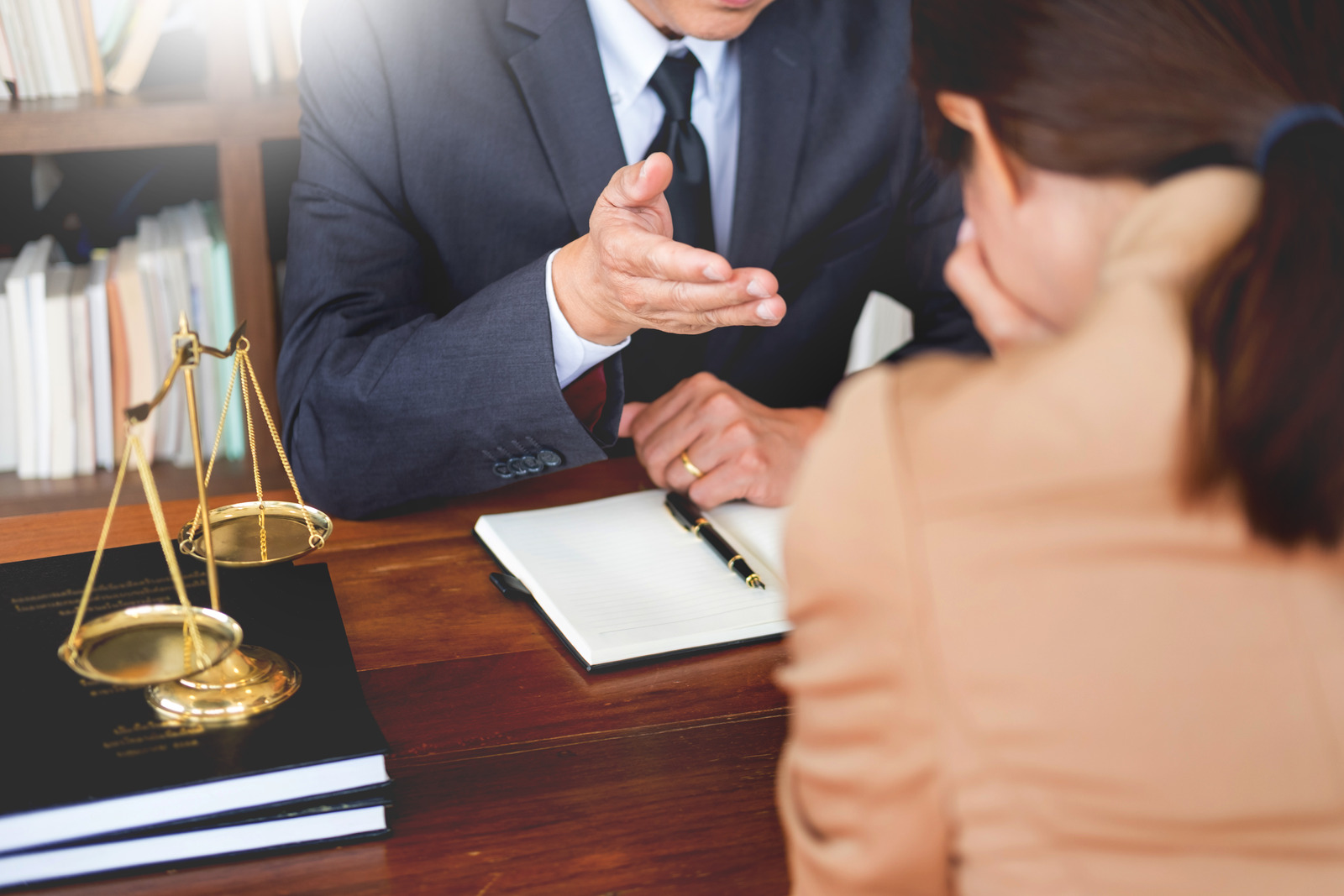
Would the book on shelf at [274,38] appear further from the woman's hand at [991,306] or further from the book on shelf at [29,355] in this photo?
the woman's hand at [991,306]

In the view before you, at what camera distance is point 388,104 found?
4.59 feet

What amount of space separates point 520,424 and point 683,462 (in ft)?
0.63

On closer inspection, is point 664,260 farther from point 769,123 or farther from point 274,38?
point 274,38

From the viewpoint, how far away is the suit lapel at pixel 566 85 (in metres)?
1.39

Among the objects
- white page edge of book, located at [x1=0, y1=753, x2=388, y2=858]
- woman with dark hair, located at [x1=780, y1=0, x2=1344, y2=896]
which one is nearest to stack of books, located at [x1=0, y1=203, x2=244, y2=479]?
white page edge of book, located at [x1=0, y1=753, x2=388, y2=858]

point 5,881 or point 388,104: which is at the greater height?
point 388,104

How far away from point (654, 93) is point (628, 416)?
496mm

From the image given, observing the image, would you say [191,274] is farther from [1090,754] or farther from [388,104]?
[1090,754]

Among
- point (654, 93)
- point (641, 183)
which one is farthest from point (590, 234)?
point (654, 93)

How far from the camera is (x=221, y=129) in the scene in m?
1.59

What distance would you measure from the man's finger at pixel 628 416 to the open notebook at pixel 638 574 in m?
0.15

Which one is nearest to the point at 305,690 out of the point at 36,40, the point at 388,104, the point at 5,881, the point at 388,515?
the point at 5,881

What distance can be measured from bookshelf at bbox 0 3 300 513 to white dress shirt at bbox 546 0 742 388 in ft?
1.70

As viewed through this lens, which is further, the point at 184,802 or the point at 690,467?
the point at 690,467
